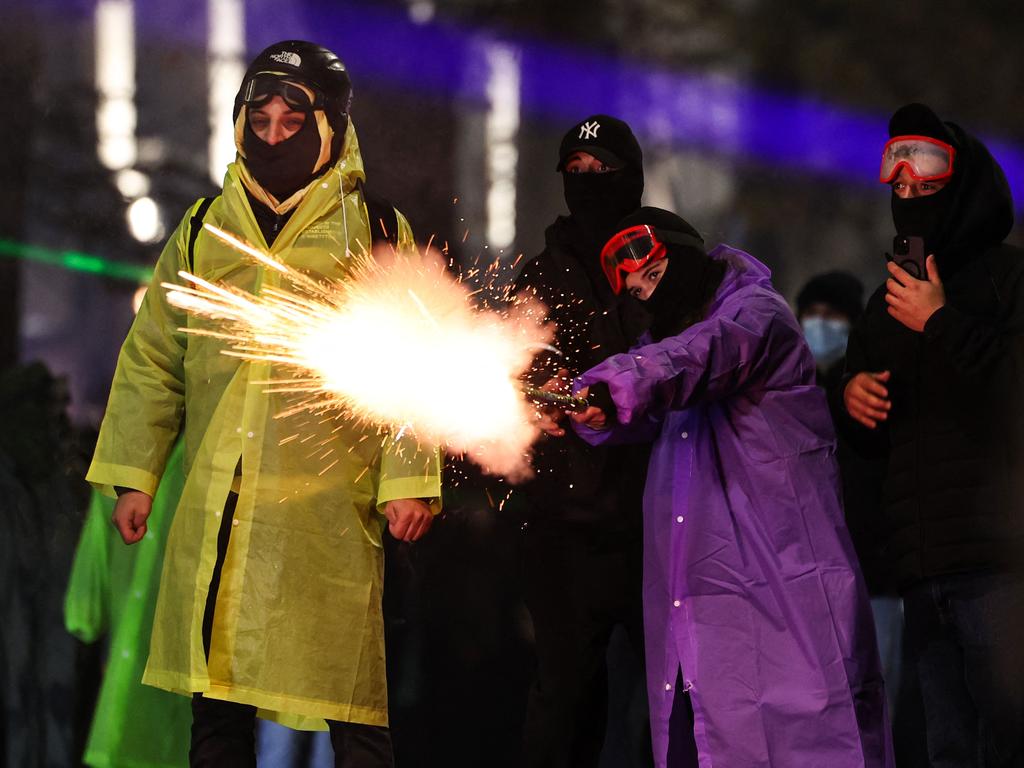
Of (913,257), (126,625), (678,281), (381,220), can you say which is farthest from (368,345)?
(913,257)

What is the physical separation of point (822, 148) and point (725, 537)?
4273mm

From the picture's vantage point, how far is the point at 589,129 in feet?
15.1

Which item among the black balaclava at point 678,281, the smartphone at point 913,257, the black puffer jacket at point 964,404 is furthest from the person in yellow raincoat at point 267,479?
the smartphone at point 913,257

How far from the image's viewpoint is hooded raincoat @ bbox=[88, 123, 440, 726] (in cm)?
402

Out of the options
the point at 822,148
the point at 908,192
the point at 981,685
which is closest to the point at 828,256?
the point at 822,148

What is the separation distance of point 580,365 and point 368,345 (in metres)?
0.65

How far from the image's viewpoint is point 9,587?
568cm

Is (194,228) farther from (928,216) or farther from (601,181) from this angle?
(928,216)

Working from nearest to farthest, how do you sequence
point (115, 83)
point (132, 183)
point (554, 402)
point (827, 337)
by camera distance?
point (554, 402) < point (827, 337) < point (132, 183) < point (115, 83)

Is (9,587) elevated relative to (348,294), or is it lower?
lower

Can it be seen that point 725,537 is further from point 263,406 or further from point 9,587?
point 9,587

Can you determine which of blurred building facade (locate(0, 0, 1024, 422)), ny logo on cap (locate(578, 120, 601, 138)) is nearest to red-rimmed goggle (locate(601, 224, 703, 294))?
ny logo on cap (locate(578, 120, 601, 138))

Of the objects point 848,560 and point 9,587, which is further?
point 9,587

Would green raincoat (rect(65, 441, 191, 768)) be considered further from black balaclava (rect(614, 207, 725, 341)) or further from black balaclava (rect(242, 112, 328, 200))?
black balaclava (rect(614, 207, 725, 341))
